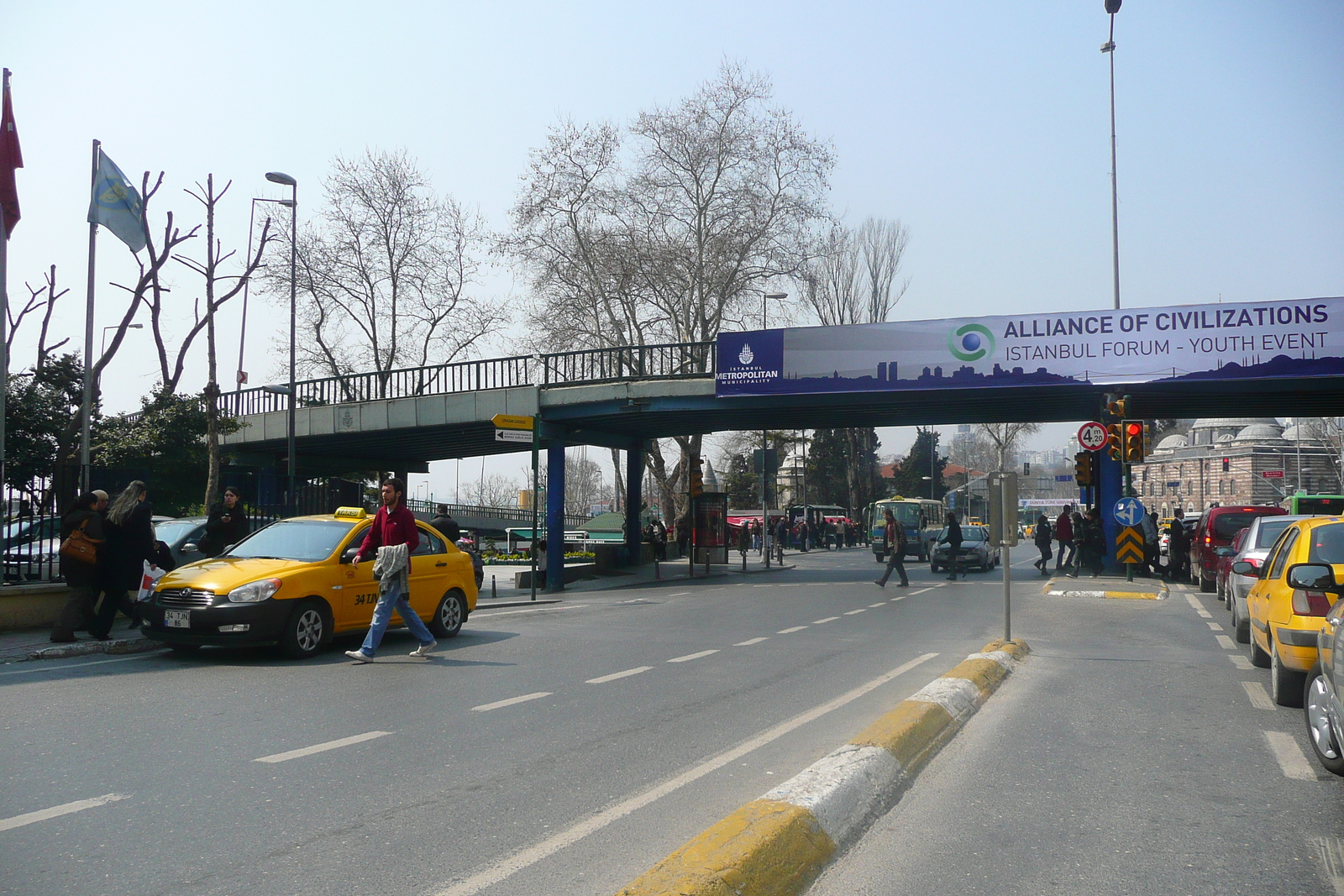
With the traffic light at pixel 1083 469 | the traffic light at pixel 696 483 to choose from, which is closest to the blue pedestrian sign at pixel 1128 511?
the traffic light at pixel 1083 469

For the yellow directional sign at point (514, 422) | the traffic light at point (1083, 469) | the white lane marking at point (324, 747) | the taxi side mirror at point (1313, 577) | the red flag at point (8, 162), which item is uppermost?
the red flag at point (8, 162)

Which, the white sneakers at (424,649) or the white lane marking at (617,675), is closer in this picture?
the white lane marking at (617,675)

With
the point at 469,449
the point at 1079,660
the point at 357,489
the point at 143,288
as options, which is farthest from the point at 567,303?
the point at 1079,660

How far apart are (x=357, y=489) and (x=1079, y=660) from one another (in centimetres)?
1778

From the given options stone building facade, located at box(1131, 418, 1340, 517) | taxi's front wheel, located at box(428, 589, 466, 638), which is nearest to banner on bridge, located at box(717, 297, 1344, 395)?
taxi's front wheel, located at box(428, 589, 466, 638)

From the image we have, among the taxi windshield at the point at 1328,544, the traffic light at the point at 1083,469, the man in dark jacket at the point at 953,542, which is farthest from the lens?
the man in dark jacket at the point at 953,542

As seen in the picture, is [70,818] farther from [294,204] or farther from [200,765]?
[294,204]

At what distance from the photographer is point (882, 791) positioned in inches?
205

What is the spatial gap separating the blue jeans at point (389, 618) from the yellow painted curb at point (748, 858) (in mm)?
6535

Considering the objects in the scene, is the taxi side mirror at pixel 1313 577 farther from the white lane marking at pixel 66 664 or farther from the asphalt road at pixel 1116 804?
the white lane marking at pixel 66 664

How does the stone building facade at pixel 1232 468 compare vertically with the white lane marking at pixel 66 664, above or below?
above

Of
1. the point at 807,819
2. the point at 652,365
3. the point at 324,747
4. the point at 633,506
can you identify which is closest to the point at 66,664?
the point at 324,747

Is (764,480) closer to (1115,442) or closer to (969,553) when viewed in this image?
(969,553)

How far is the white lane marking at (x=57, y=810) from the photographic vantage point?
475cm
